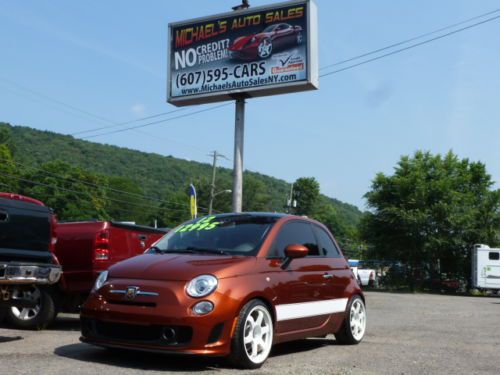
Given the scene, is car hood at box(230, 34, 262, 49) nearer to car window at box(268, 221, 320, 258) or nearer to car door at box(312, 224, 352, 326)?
car door at box(312, 224, 352, 326)

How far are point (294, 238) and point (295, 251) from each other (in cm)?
62

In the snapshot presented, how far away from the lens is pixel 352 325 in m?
8.13

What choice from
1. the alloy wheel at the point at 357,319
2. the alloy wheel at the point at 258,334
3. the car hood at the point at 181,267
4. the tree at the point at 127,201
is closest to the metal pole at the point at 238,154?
the alloy wheel at the point at 357,319

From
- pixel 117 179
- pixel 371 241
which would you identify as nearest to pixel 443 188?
pixel 371 241

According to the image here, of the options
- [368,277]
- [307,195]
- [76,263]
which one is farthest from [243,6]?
[307,195]

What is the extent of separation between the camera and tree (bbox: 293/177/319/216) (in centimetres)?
10644

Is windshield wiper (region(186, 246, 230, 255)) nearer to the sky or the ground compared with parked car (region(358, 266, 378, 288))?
nearer to the sky

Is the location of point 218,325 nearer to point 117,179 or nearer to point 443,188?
point 443,188

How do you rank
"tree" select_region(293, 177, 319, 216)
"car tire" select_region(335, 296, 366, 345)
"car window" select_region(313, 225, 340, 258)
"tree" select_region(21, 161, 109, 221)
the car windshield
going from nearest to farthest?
the car windshield
"car window" select_region(313, 225, 340, 258)
"car tire" select_region(335, 296, 366, 345)
"tree" select_region(21, 161, 109, 221)
"tree" select_region(293, 177, 319, 216)

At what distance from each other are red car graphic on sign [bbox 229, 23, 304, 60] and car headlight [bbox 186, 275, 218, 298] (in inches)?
679

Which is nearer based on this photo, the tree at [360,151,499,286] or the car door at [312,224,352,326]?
the car door at [312,224,352,326]

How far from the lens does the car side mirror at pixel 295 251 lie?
21.7ft

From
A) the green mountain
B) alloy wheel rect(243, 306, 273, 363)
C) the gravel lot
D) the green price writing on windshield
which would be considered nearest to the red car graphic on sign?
the gravel lot

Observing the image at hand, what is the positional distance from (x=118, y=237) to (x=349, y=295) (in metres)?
3.58
